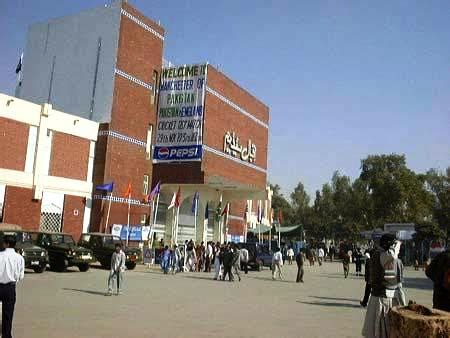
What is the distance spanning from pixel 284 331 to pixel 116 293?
699cm

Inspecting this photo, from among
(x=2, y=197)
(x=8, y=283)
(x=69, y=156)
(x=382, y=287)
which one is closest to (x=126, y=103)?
(x=69, y=156)

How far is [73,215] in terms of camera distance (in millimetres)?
31250

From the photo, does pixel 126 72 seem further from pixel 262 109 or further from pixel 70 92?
pixel 262 109

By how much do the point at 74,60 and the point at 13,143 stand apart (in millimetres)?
11121

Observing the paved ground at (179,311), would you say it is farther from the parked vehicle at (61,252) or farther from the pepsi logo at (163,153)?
the pepsi logo at (163,153)

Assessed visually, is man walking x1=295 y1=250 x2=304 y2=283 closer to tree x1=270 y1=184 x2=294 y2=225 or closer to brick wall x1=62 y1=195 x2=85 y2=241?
brick wall x1=62 y1=195 x2=85 y2=241

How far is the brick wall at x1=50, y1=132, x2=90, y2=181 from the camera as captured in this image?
30375 millimetres

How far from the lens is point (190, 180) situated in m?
37.2

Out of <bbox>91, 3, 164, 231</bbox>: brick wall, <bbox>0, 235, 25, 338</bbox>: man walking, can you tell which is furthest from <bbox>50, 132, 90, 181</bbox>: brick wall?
<bbox>0, 235, 25, 338</bbox>: man walking

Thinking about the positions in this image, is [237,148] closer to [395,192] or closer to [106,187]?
[106,187]

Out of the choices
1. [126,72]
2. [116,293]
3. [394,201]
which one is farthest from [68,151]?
[394,201]

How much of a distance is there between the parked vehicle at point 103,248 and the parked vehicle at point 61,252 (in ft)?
6.36

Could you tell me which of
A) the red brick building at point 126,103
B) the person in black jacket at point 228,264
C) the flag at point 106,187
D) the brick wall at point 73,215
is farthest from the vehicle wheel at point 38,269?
the flag at point 106,187

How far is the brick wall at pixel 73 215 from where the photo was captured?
30797mm
